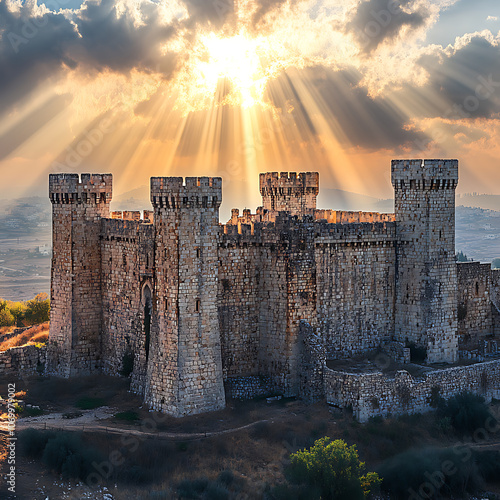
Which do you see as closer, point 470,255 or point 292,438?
point 292,438

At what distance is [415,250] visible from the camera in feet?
137

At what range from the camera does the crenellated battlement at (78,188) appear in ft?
137

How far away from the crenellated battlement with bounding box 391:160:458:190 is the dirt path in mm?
15685

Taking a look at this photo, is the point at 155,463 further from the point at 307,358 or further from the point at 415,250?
the point at 415,250

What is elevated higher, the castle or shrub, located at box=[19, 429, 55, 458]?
the castle

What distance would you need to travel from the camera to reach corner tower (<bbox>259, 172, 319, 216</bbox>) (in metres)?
50.0

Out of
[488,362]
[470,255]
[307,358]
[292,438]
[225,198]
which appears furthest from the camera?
[225,198]

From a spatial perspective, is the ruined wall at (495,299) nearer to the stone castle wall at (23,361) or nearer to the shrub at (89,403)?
the shrub at (89,403)

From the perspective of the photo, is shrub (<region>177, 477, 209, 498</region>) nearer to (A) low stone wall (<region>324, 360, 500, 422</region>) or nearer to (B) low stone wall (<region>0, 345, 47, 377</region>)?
(A) low stone wall (<region>324, 360, 500, 422</region>)

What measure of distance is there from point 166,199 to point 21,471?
43.3 ft

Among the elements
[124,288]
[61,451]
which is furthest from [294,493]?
[124,288]

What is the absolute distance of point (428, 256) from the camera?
41281 millimetres

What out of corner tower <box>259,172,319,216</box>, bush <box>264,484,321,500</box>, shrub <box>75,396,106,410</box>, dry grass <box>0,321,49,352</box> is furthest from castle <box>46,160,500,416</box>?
bush <box>264,484,321,500</box>

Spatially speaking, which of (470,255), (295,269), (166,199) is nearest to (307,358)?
(295,269)
